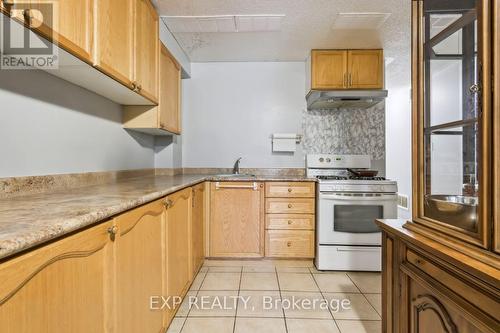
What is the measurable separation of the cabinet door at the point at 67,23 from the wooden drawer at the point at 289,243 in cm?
211

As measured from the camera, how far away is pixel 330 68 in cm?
297

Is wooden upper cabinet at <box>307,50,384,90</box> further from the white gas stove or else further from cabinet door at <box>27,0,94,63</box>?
cabinet door at <box>27,0,94,63</box>

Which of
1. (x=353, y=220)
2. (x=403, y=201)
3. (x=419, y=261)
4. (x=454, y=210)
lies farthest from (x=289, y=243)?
(x=403, y=201)

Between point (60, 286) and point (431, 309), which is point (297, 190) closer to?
point (431, 309)

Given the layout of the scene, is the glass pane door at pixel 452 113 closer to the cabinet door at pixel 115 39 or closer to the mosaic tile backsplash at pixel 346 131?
the cabinet door at pixel 115 39

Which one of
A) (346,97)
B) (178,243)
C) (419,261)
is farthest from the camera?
(346,97)

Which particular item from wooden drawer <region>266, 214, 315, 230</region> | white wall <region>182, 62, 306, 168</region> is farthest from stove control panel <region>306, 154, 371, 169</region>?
wooden drawer <region>266, 214, 315, 230</region>

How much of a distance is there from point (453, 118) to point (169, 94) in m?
2.24

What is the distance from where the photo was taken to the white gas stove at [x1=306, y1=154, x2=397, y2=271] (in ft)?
8.30

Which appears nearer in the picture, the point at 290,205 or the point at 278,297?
the point at 278,297

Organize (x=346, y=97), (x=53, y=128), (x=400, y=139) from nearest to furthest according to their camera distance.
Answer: (x=53, y=128), (x=346, y=97), (x=400, y=139)

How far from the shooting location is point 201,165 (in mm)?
3334

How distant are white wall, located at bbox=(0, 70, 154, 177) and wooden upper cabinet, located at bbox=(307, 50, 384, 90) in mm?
2077

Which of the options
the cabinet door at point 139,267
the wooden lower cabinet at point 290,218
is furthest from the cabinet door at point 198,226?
the cabinet door at point 139,267
